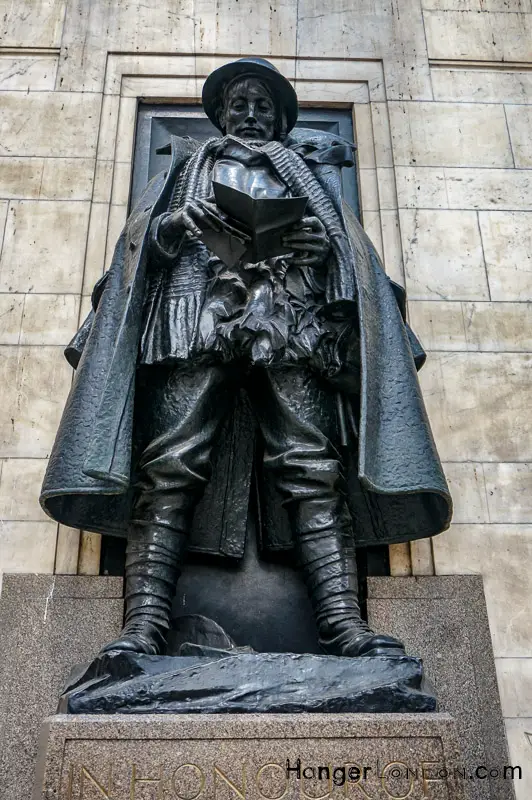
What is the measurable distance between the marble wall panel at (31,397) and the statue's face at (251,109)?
1841mm

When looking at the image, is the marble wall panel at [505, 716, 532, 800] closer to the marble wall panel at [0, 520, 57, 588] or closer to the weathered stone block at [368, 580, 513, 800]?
the weathered stone block at [368, 580, 513, 800]

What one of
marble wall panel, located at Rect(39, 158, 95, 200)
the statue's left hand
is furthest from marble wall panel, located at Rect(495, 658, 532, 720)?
marble wall panel, located at Rect(39, 158, 95, 200)

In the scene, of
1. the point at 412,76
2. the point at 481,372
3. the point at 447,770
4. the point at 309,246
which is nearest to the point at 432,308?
the point at 481,372

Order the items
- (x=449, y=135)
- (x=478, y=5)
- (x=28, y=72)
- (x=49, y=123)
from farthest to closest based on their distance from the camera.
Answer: (x=478, y=5)
(x=28, y=72)
(x=449, y=135)
(x=49, y=123)

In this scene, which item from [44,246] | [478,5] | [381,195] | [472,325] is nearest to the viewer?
[472,325]

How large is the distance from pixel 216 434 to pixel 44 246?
240cm

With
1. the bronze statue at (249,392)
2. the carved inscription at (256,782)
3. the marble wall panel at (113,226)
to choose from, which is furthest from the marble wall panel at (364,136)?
the carved inscription at (256,782)

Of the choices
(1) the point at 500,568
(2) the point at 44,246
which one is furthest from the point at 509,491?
(2) the point at 44,246

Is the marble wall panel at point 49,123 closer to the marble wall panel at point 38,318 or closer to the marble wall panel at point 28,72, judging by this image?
the marble wall panel at point 28,72

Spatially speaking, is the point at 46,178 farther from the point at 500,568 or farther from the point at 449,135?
the point at 500,568

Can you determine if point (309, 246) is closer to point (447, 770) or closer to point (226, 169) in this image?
point (226, 169)

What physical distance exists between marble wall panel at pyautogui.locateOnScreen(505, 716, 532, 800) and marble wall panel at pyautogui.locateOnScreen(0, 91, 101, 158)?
475cm

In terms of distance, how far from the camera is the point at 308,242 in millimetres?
4410

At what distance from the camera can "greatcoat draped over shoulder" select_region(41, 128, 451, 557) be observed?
4090 millimetres
